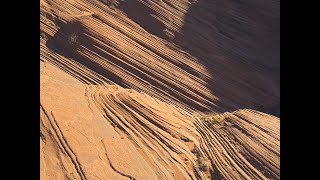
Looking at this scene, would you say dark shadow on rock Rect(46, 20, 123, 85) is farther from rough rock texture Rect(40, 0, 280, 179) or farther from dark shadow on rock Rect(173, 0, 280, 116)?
dark shadow on rock Rect(173, 0, 280, 116)

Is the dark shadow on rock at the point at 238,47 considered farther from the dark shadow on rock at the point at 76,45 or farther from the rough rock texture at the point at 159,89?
the dark shadow on rock at the point at 76,45

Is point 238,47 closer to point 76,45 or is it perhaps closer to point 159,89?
point 159,89

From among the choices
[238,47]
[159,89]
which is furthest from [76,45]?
[238,47]

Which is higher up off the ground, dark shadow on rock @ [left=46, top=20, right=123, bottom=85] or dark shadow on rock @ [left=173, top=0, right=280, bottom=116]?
dark shadow on rock @ [left=173, top=0, right=280, bottom=116]

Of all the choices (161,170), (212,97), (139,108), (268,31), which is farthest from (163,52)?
(161,170)

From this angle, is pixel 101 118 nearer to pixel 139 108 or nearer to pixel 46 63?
pixel 139 108

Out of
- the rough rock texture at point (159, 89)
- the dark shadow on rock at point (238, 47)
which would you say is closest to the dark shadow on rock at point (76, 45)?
the rough rock texture at point (159, 89)

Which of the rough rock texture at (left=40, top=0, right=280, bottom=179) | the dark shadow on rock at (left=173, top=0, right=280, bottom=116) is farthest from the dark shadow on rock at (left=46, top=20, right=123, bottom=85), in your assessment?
the dark shadow on rock at (left=173, top=0, right=280, bottom=116)

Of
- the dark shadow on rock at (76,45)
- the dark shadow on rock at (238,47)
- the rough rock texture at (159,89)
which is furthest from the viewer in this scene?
the dark shadow on rock at (238,47)
